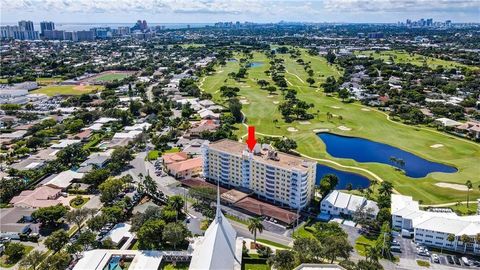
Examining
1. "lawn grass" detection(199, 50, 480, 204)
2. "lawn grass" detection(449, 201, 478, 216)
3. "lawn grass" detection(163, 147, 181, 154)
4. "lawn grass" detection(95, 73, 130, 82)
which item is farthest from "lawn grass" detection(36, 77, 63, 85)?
"lawn grass" detection(449, 201, 478, 216)

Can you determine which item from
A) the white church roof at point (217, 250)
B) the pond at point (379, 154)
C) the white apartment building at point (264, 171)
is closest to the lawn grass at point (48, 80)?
the pond at point (379, 154)

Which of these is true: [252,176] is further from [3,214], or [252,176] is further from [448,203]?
[3,214]

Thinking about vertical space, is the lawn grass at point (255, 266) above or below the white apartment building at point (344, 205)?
below

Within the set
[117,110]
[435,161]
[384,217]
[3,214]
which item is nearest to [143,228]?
[3,214]

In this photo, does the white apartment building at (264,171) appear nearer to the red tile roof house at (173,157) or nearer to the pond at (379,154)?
the red tile roof house at (173,157)

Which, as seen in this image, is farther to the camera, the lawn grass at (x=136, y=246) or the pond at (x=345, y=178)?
the pond at (x=345, y=178)

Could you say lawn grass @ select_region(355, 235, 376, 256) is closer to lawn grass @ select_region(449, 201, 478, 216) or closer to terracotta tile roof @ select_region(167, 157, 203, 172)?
lawn grass @ select_region(449, 201, 478, 216)

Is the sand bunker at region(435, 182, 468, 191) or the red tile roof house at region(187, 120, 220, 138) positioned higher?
the red tile roof house at region(187, 120, 220, 138)
